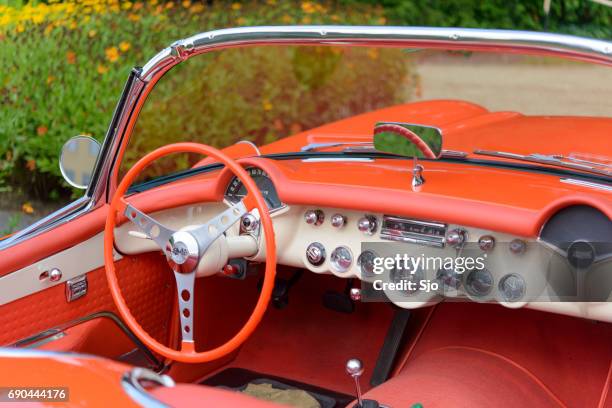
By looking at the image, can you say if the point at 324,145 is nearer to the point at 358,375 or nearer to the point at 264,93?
the point at 358,375

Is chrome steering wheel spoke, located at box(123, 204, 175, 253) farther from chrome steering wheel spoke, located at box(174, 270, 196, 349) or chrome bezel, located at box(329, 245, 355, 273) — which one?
chrome bezel, located at box(329, 245, 355, 273)

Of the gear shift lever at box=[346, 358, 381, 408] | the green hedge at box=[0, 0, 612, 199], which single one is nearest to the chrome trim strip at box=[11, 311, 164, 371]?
the gear shift lever at box=[346, 358, 381, 408]

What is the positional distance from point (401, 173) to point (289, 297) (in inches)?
45.5

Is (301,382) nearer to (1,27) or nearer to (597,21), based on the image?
(1,27)

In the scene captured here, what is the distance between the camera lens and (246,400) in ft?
6.25

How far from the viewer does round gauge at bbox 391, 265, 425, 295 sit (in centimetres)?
248

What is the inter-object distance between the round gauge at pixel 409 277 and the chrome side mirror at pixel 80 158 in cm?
110

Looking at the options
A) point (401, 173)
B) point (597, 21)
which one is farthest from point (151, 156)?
point (597, 21)

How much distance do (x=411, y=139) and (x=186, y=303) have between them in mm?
785

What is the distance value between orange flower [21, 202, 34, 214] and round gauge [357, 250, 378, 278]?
3.66 meters

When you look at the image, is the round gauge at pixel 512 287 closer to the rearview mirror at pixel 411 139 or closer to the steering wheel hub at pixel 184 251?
the rearview mirror at pixel 411 139

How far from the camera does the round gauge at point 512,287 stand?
233cm

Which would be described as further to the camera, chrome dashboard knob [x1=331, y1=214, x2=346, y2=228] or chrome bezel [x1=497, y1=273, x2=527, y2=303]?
chrome dashboard knob [x1=331, y1=214, x2=346, y2=228]

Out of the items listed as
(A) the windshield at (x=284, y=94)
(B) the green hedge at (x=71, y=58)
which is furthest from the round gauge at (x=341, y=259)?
(B) the green hedge at (x=71, y=58)
